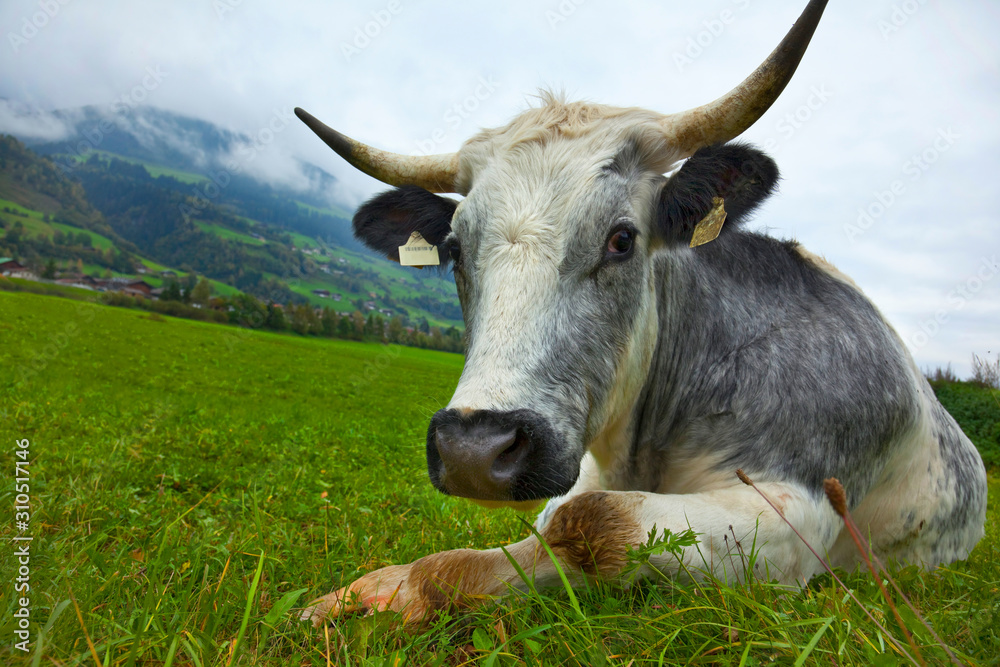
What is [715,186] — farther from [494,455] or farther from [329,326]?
[329,326]

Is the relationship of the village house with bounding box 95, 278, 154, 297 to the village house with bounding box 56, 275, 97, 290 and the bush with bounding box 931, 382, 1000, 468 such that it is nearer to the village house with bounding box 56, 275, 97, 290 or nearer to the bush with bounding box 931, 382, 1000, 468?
the village house with bounding box 56, 275, 97, 290

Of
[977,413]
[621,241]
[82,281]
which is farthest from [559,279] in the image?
[82,281]

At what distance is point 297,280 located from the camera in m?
186

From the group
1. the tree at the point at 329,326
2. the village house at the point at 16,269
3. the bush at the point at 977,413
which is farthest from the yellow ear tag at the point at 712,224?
the village house at the point at 16,269

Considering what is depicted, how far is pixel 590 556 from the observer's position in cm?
216

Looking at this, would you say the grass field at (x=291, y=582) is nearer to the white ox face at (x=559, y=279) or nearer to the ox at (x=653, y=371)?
the ox at (x=653, y=371)

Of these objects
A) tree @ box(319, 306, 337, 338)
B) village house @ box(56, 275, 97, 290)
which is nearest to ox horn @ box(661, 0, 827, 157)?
tree @ box(319, 306, 337, 338)

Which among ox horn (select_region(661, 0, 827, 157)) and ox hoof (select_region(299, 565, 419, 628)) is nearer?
ox hoof (select_region(299, 565, 419, 628))

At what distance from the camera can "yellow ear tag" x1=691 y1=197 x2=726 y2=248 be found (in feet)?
10.1

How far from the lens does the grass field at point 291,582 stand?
159 cm

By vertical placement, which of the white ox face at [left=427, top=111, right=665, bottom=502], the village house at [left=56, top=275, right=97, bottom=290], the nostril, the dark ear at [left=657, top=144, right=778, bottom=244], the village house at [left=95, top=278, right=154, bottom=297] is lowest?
the village house at [left=56, top=275, right=97, bottom=290]

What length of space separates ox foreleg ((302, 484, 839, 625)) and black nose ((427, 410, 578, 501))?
206mm

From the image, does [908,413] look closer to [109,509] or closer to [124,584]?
[124,584]

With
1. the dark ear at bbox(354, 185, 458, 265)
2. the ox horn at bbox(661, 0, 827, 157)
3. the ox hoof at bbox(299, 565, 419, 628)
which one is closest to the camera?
the ox hoof at bbox(299, 565, 419, 628)
